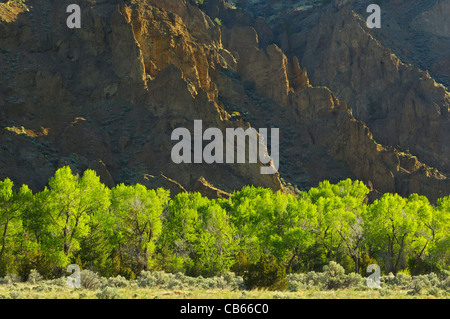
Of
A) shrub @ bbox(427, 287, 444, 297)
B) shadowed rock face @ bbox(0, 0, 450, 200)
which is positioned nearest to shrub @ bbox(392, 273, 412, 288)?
shrub @ bbox(427, 287, 444, 297)

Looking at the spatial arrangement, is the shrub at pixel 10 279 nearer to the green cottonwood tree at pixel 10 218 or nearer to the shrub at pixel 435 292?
the green cottonwood tree at pixel 10 218

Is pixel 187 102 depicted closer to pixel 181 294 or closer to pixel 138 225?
pixel 138 225

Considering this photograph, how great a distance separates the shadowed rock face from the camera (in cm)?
9425

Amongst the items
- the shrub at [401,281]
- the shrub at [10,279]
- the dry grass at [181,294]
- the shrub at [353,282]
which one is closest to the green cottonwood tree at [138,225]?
the shrub at [10,279]

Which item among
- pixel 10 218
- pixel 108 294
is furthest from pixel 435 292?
pixel 10 218

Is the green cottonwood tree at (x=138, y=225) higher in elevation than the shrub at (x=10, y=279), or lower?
higher

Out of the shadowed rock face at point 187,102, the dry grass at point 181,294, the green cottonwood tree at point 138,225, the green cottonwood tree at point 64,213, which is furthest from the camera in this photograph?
the shadowed rock face at point 187,102

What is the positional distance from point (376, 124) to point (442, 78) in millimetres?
26842

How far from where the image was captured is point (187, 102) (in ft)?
326

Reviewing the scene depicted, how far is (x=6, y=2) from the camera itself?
369 feet

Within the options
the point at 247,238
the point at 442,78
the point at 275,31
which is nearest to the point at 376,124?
the point at 442,78

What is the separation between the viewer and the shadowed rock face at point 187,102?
9425 centimetres

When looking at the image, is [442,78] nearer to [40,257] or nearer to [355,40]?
[355,40]

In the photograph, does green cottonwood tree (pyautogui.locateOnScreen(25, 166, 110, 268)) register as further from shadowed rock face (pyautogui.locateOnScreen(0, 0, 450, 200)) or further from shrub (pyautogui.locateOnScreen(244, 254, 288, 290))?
shadowed rock face (pyautogui.locateOnScreen(0, 0, 450, 200))
